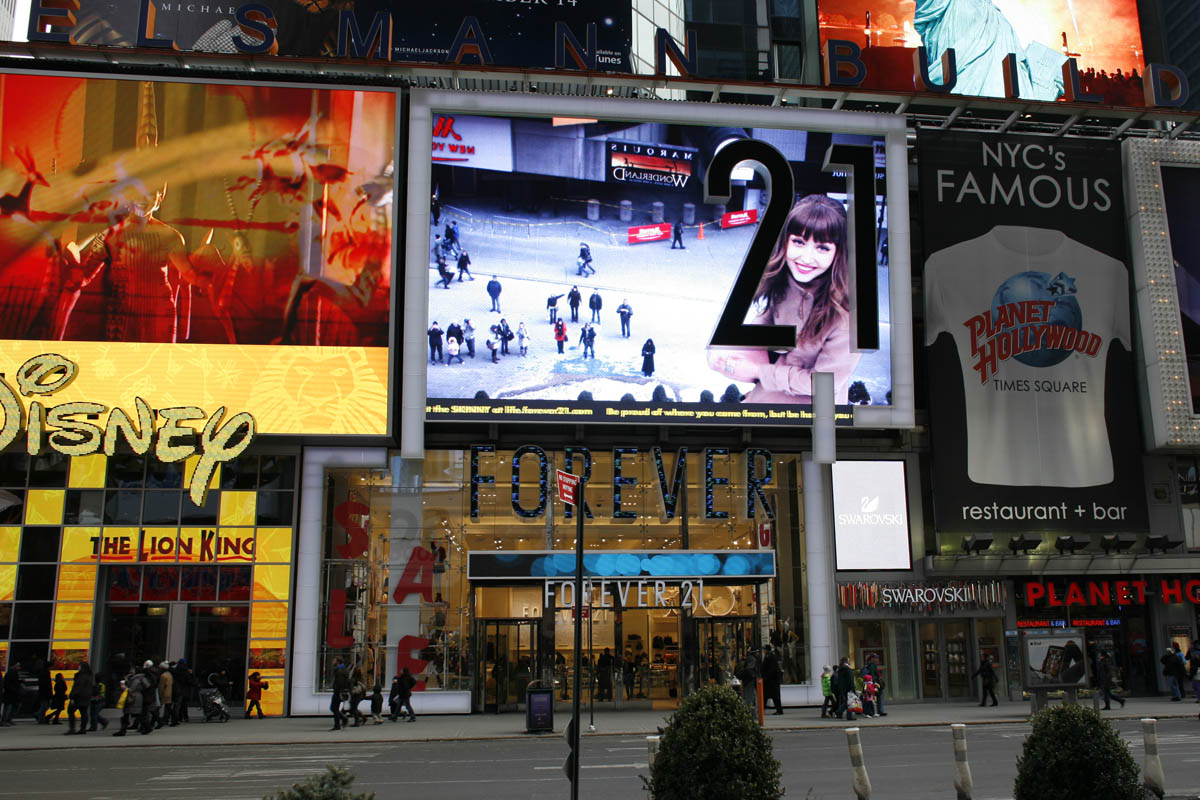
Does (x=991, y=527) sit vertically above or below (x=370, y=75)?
below

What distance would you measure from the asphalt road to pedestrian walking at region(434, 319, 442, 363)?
518 inches

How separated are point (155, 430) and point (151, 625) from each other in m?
5.98

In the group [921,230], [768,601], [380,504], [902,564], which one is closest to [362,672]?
[380,504]

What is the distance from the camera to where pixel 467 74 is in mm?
37469

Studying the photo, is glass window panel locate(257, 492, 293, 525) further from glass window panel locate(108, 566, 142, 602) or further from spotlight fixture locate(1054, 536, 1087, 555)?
spotlight fixture locate(1054, 536, 1087, 555)

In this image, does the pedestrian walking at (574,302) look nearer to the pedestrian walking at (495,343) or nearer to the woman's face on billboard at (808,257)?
the pedestrian walking at (495,343)

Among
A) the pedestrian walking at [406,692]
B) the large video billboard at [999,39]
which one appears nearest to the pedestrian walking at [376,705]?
the pedestrian walking at [406,692]

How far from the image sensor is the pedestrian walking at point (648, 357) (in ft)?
118

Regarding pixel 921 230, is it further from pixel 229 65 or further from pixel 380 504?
pixel 229 65

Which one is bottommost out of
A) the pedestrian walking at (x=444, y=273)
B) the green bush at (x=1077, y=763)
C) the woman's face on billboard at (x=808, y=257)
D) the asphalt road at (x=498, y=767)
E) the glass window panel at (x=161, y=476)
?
the asphalt road at (x=498, y=767)

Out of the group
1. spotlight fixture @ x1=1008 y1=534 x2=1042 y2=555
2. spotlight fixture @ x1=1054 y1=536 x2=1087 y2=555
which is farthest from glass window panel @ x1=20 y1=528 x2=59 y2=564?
spotlight fixture @ x1=1054 y1=536 x2=1087 y2=555

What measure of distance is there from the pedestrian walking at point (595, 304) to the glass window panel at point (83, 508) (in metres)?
16.2

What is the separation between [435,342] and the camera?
115 feet

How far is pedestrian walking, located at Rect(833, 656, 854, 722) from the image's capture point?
1208 inches
